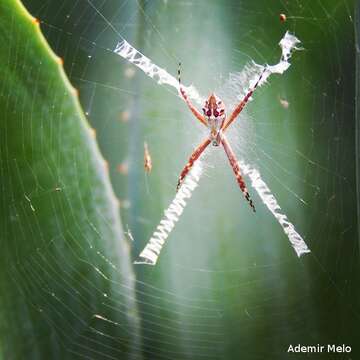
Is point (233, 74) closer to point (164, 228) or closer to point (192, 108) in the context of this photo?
point (192, 108)

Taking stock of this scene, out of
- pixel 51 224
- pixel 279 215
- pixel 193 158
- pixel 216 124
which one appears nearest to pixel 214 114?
pixel 216 124

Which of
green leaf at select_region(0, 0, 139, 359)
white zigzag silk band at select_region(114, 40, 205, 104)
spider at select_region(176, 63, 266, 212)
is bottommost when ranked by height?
green leaf at select_region(0, 0, 139, 359)

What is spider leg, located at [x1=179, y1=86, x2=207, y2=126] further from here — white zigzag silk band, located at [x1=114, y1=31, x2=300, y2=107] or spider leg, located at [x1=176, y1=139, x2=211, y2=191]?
spider leg, located at [x1=176, y1=139, x2=211, y2=191]

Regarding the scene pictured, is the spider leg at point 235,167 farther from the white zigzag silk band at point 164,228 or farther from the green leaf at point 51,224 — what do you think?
the green leaf at point 51,224

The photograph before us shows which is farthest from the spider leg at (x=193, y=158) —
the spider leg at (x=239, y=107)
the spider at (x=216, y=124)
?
the spider leg at (x=239, y=107)

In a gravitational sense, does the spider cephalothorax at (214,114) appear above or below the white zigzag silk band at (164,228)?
above

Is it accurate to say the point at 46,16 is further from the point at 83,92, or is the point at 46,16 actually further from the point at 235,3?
the point at 235,3

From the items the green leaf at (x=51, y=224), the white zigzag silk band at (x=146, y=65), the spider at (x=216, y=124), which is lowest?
the green leaf at (x=51, y=224)

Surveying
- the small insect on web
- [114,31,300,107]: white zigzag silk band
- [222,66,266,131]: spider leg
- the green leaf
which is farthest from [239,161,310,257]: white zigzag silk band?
the green leaf
